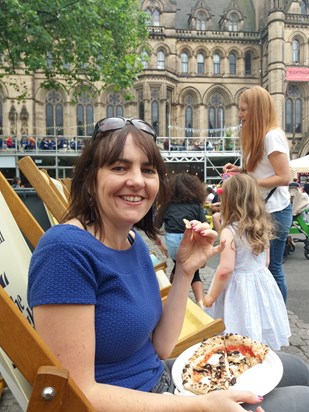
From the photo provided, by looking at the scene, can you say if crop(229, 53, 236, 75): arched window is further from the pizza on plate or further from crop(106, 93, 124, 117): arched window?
the pizza on plate

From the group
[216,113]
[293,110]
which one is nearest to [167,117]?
[216,113]

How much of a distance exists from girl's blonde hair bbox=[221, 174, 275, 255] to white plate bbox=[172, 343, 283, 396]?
1302 millimetres

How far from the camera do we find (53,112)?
111 ft

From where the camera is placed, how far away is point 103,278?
1.19 meters

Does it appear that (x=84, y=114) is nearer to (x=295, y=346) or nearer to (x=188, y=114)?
(x=188, y=114)

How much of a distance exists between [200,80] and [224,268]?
35649 millimetres

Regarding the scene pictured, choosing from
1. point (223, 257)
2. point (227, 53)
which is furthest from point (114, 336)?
point (227, 53)

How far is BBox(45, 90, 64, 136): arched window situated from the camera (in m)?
Answer: 33.5

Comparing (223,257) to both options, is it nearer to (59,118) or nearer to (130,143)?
(130,143)

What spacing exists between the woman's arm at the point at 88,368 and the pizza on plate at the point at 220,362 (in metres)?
0.22

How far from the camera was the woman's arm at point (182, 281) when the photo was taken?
5.28 feet

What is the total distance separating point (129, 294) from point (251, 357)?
67 cm

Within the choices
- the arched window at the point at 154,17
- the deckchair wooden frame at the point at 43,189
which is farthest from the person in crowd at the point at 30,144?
the deckchair wooden frame at the point at 43,189

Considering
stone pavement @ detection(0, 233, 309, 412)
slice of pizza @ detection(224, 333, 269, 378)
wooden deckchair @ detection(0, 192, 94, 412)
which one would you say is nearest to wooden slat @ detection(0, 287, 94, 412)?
wooden deckchair @ detection(0, 192, 94, 412)
